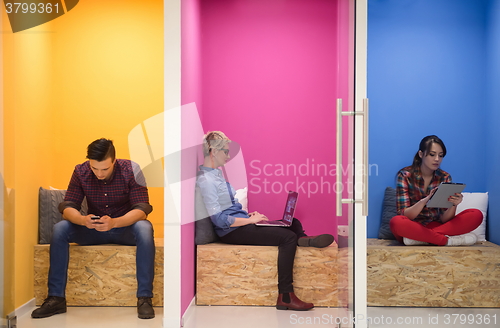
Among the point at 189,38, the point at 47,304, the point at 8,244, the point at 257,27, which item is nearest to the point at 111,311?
the point at 47,304

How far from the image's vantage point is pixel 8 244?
9.28 feet

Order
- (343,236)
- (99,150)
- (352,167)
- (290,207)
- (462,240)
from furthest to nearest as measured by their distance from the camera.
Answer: (290,207)
(462,240)
(99,150)
(343,236)
(352,167)

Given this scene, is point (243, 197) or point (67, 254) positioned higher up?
point (243, 197)

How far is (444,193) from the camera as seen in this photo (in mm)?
3410

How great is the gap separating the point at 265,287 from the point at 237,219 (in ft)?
1.79

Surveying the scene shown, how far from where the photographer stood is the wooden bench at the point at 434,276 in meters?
3.36

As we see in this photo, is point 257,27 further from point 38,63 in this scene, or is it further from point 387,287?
point 387,287

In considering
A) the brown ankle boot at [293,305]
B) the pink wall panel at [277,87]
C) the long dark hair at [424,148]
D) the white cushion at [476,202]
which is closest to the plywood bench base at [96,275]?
the brown ankle boot at [293,305]

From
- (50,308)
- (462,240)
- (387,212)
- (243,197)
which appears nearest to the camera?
(50,308)

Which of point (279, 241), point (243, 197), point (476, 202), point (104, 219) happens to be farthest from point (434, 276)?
point (104, 219)

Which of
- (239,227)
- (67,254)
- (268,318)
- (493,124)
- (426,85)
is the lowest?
(268,318)

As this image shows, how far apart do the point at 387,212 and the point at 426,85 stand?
109 cm

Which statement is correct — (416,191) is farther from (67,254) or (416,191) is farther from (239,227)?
(67,254)

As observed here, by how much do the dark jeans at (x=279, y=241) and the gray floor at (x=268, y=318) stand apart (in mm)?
235
